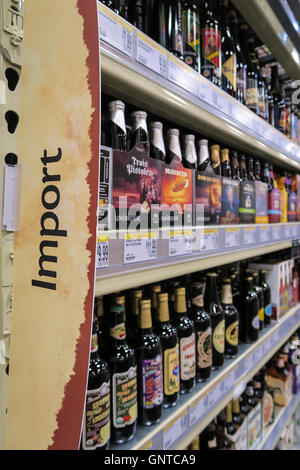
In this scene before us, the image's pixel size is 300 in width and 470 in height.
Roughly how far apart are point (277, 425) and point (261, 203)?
131 centimetres

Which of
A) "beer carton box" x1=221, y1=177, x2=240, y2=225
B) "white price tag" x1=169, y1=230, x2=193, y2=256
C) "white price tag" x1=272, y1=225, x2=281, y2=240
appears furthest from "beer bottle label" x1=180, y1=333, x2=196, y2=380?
"white price tag" x1=272, y1=225, x2=281, y2=240

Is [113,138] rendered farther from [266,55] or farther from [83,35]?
[266,55]

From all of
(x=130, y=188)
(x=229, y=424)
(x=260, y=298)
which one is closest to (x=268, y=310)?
(x=260, y=298)

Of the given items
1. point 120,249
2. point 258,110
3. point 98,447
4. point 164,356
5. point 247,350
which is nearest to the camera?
point 120,249

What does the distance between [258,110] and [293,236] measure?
75 centimetres

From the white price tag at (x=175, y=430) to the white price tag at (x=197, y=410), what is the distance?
0.10ft

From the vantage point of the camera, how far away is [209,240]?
38.1 inches

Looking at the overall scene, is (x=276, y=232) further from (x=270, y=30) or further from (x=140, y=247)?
(x=140, y=247)

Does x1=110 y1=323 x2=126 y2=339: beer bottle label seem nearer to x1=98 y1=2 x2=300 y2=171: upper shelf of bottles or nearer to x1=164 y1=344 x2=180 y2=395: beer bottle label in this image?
x1=164 y1=344 x2=180 y2=395: beer bottle label

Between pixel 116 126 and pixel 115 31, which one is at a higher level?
pixel 115 31

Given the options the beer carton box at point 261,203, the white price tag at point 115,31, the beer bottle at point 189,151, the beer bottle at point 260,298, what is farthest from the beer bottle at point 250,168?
the white price tag at point 115,31

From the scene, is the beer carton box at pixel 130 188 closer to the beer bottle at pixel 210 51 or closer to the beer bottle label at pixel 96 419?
the beer bottle label at pixel 96 419

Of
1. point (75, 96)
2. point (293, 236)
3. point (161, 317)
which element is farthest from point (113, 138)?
point (293, 236)

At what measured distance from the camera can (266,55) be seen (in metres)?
2.08
